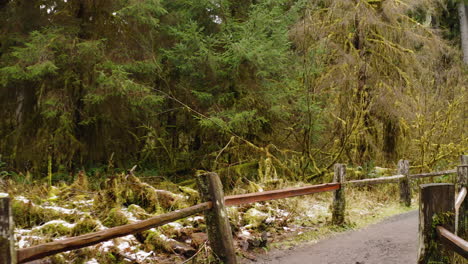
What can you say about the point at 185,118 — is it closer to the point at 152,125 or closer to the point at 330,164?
the point at 152,125

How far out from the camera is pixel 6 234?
8.87ft

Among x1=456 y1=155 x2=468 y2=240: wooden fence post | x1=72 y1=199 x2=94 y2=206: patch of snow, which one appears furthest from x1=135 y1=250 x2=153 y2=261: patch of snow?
x1=456 y1=155 x2=468 y2=240: wooden fence post

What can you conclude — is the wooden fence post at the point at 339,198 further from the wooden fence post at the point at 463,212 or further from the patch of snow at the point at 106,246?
the patch of snow at the point at 106,246

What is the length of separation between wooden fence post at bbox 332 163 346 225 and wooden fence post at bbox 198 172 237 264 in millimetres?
3160

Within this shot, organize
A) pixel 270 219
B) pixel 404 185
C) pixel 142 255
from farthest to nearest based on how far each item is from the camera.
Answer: pixel 404 185
pixel 270 219
pixel 142 255

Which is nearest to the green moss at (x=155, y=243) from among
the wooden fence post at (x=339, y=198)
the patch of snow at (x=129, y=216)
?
the patch of snow at (x=129, y=216)

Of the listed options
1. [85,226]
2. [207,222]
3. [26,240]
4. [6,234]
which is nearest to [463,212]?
[207,222]

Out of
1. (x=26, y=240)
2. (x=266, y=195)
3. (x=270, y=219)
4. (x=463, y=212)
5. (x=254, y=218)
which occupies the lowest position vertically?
(x=270, y=219)

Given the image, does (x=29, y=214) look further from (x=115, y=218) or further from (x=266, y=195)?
(x=266, y=195)

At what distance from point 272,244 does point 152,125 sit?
6852 millimetres

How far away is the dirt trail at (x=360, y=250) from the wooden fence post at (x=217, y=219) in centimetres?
96

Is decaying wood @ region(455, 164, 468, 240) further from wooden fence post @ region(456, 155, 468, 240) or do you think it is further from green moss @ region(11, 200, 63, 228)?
green moss @ region(11, 200, 63, 228)

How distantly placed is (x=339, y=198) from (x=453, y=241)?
14.9 ft

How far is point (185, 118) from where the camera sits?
1205 centimetres
